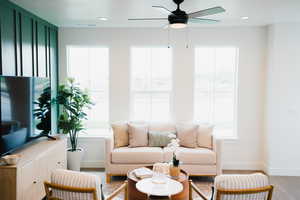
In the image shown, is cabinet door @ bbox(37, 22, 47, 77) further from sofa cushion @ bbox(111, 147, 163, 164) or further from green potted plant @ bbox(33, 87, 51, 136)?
sofa cushion @ bbox(111, 147, 163, 164)

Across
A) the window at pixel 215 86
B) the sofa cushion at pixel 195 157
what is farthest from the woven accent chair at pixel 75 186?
the window at pixel 215 86

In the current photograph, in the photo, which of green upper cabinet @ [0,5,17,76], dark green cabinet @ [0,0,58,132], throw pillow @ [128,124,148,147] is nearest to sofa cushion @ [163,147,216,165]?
throw pillow @ [128,124,148,147]

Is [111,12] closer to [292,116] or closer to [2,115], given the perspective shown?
[2,115]

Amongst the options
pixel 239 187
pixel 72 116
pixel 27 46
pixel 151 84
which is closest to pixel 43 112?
pixel 72 116

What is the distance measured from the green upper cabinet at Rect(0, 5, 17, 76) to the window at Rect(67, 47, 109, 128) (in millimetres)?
1972

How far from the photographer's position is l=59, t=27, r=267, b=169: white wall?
5355mm

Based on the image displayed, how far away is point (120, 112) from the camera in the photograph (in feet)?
18.1

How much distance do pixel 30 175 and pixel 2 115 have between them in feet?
2.48

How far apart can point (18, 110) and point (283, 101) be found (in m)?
4.29

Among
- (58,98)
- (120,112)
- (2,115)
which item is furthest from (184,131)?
(2,115)

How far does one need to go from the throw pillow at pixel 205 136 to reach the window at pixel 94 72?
1907mm

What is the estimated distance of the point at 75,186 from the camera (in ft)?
8.29

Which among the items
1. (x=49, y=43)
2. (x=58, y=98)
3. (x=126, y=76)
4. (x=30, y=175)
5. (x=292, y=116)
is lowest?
(x=30, y=175)

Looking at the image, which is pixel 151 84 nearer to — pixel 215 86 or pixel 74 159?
pixel 215 86
